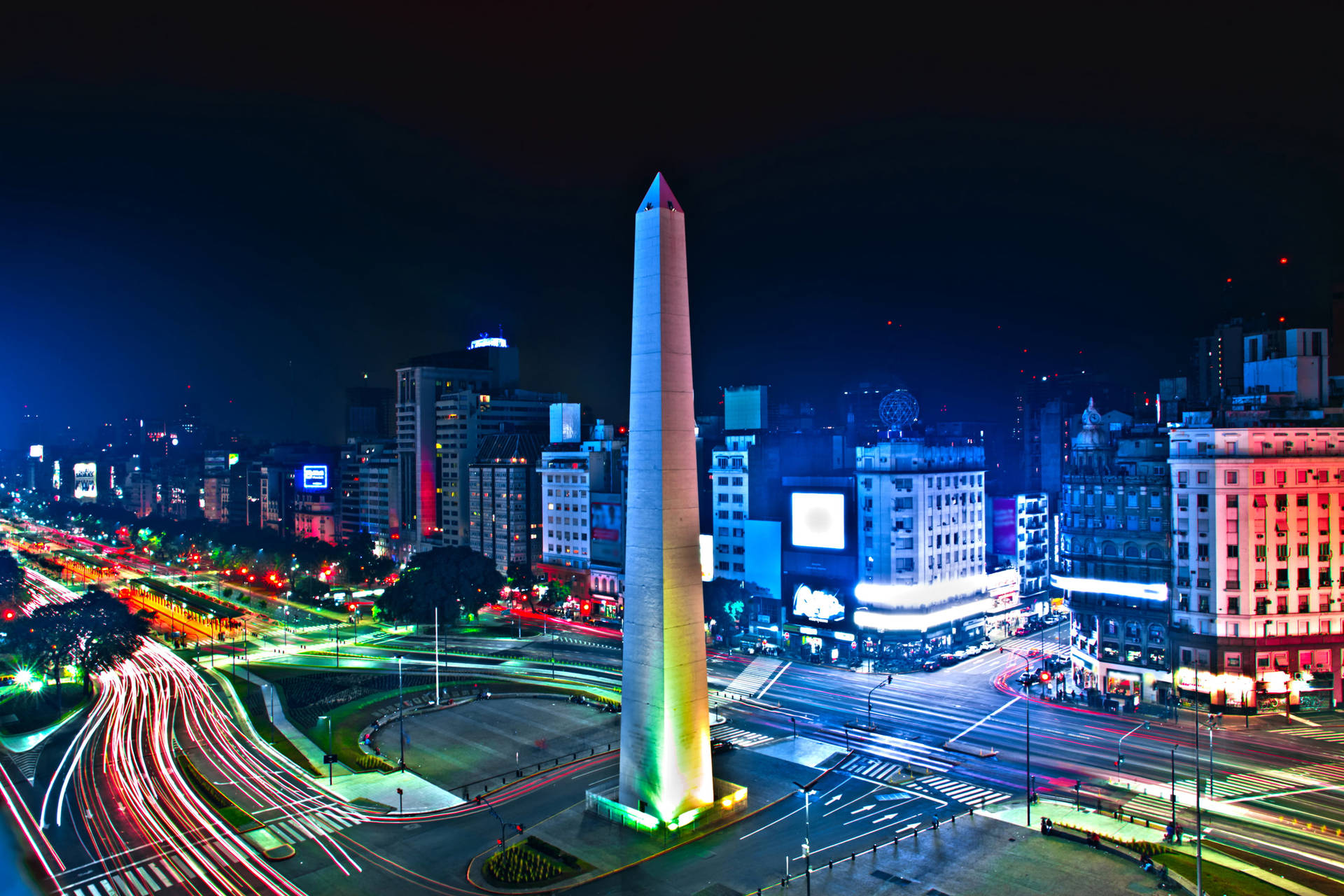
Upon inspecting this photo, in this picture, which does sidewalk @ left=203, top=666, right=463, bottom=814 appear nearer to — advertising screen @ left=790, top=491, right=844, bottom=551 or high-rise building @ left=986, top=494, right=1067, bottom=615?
advertising screen @ left=790, top=491, right=844, bottom=551

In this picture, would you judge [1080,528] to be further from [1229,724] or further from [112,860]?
[112,860]

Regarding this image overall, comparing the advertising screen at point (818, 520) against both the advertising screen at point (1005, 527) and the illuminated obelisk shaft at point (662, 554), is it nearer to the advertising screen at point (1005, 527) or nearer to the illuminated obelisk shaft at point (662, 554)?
the advertising screen at point (1005, 527)

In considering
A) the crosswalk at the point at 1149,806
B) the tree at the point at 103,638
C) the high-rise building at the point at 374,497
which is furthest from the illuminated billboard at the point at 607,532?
the crosswalk at the point at 1149,806

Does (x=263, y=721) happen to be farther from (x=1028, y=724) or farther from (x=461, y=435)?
(x=461, y=435)

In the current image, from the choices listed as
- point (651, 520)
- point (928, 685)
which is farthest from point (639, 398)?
point (928, 685)

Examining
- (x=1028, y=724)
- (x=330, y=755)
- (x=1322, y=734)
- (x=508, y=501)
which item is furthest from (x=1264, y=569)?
(x=508, y=501)

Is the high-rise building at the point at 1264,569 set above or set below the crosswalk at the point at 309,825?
above

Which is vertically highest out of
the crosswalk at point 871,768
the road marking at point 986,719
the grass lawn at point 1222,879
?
the grass lawn at point 1222,879
